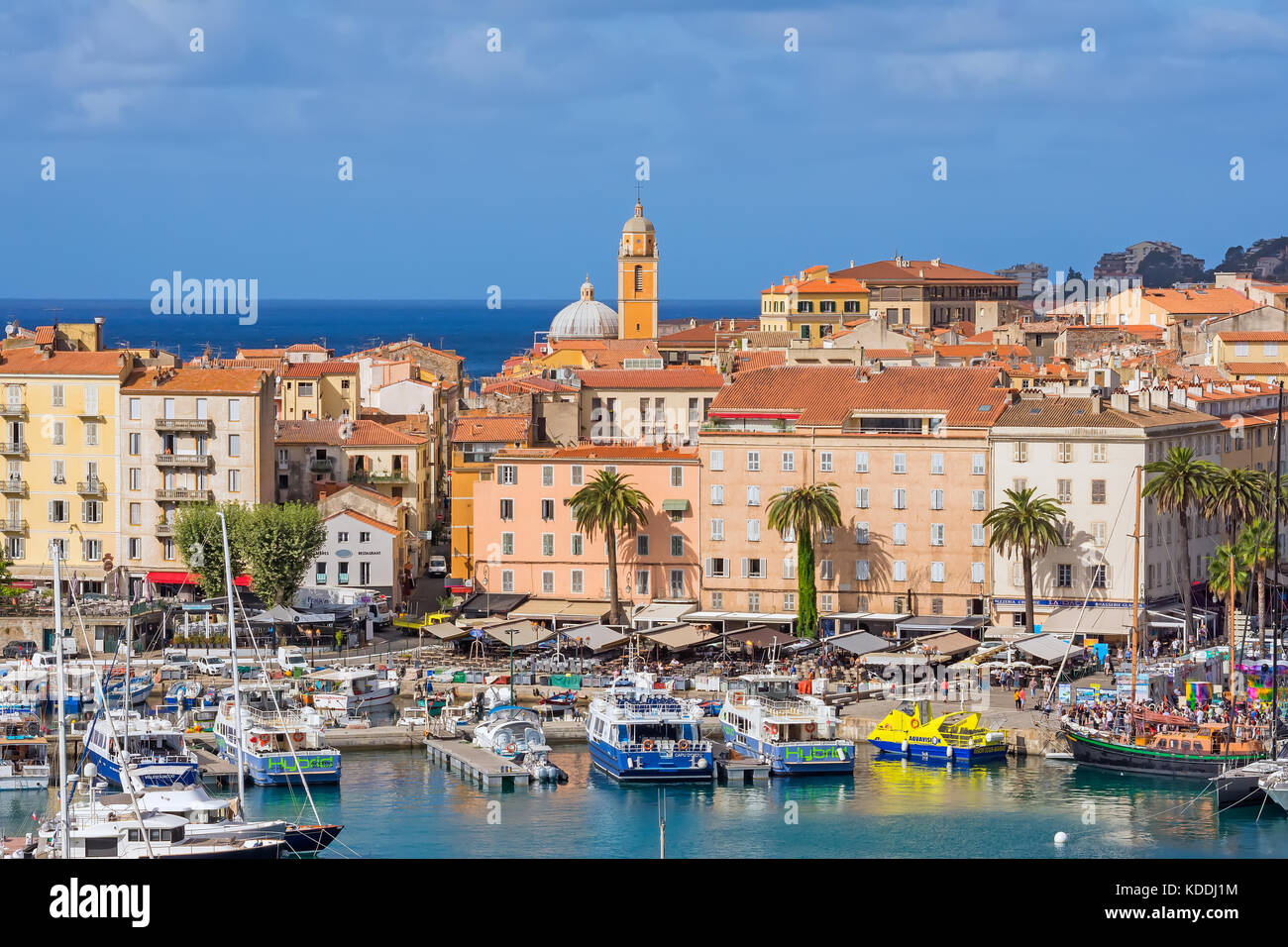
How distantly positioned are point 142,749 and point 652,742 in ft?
26.0

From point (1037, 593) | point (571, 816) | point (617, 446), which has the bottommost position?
point (571, 816)

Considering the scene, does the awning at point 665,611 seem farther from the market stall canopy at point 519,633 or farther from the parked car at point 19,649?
the parked car at point 19,649

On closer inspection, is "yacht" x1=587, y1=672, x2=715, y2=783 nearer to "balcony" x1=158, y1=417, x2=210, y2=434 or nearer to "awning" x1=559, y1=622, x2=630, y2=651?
"awning" x1=559, y1=622, x2=630, y2=651

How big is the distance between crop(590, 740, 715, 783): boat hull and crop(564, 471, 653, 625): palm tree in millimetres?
9819

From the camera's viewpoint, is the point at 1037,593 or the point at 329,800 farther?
the point at 1037,593

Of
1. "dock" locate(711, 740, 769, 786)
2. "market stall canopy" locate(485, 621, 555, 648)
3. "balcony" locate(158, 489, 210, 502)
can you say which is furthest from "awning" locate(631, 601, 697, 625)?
"balcony" locate(158, 489, 210, 502)

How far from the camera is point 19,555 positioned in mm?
48969

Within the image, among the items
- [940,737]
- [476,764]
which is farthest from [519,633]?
[940,737]

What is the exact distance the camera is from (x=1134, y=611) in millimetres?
39188

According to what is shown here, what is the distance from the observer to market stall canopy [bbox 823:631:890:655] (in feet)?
140
